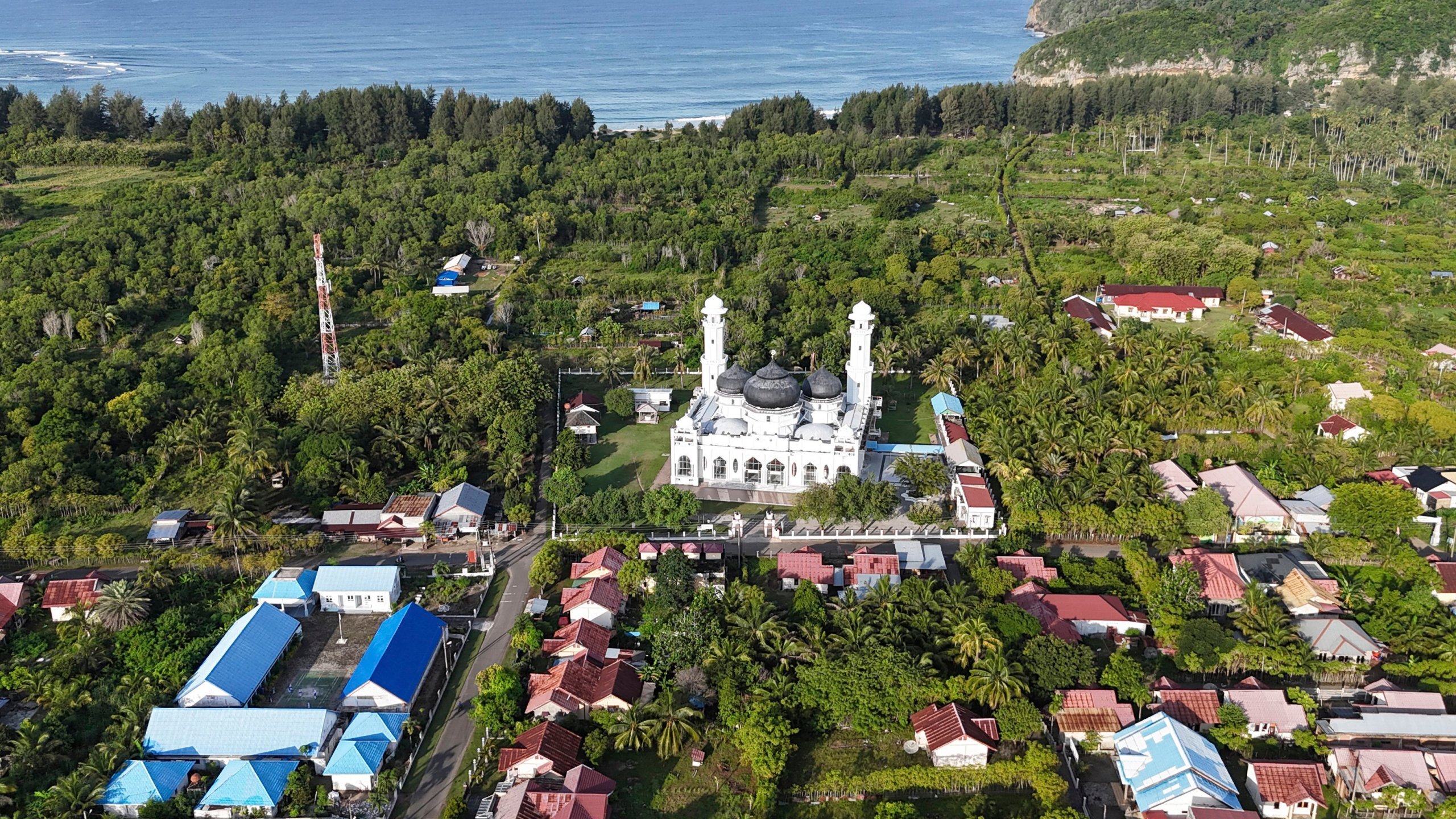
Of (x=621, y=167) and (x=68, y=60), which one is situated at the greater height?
(x=68, y=60)

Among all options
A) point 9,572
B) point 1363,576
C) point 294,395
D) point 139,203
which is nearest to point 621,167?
point 139,203

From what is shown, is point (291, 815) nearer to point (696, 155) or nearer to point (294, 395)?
point (294, 395)

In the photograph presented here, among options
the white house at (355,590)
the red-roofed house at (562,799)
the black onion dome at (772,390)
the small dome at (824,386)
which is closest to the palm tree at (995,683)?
the red-roofed house at (562,799)

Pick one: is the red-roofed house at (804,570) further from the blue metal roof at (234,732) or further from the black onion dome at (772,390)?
the blue metal roof at (234,732)

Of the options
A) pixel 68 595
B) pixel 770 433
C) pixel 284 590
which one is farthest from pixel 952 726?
pixel 68 595

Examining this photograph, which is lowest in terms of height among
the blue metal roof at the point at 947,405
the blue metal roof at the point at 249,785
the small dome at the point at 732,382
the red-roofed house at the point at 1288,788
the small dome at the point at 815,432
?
the red-roofed house at the point at 1288,788

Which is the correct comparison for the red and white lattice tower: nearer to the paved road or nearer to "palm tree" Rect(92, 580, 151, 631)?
the paved road

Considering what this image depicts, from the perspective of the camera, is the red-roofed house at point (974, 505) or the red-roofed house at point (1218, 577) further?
the red-roofed house at point (974, 505)

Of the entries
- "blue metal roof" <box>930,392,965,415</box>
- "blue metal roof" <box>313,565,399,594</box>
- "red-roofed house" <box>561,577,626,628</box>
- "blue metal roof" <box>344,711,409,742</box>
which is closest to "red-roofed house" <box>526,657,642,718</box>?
"red-roofed house" <box>561,577,626,628</box>

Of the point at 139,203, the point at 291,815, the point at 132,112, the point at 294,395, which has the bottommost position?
the point at 291,815
